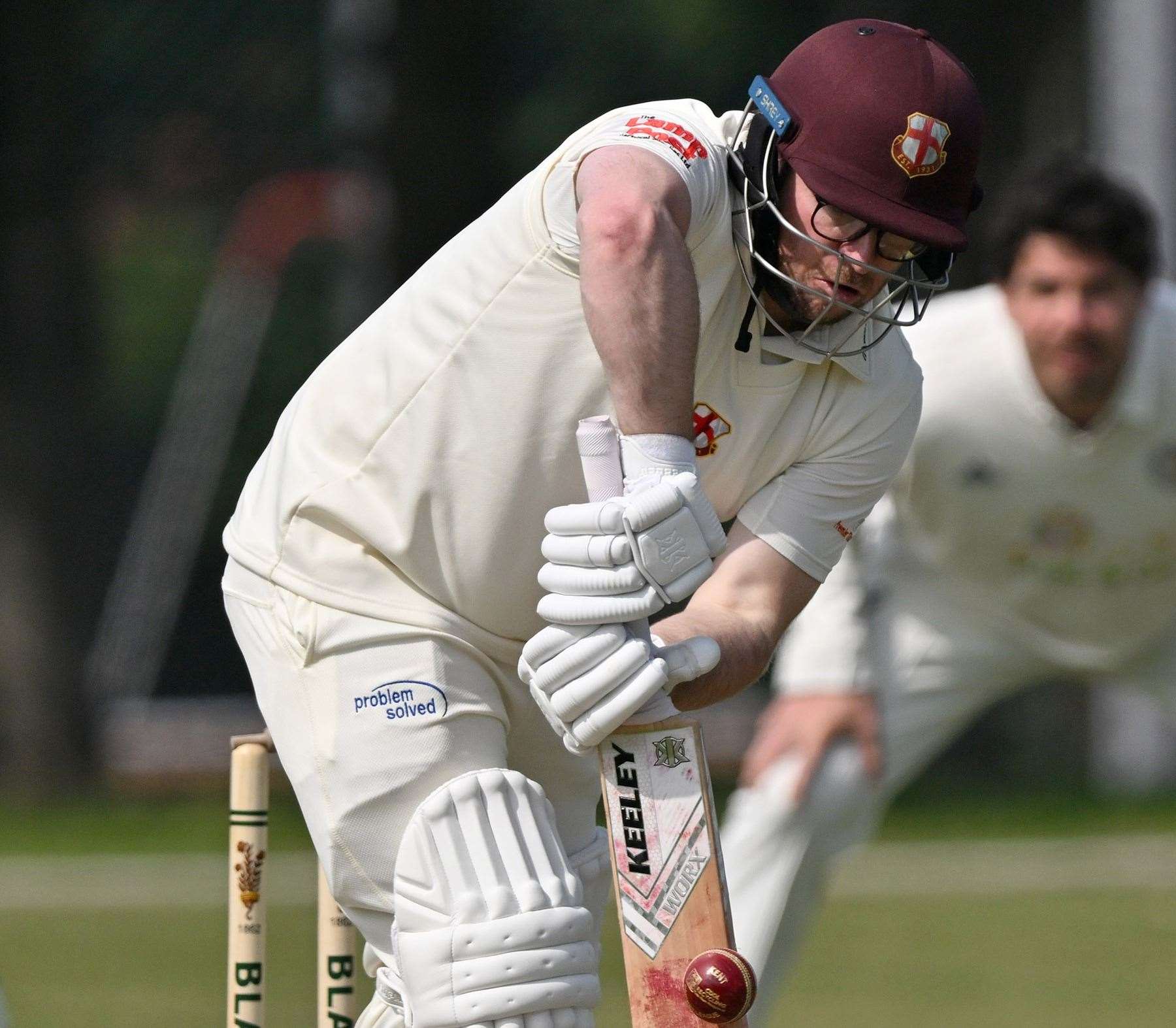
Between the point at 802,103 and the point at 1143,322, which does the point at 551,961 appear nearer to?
the point at 802,103

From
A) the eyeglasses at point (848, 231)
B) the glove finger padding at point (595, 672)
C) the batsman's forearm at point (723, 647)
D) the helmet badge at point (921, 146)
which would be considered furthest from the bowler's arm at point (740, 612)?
the helmet badge at point (921, 146)

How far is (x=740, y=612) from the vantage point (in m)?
3.10

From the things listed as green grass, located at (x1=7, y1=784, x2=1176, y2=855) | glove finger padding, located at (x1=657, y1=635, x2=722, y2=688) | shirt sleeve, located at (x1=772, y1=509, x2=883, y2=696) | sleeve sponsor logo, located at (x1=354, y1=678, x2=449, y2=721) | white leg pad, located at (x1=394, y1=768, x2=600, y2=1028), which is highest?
glove finger padding, located at (x1=657, y1=635, x2=722, y2=688)

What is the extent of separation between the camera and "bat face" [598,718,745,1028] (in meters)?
2.75

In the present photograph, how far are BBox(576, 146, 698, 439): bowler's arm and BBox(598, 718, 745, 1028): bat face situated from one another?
0.42 m

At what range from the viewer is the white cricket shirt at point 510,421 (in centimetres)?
290

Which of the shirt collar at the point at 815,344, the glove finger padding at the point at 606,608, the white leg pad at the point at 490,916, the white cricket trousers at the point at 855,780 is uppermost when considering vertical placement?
the shirt collar at the point at 815,344

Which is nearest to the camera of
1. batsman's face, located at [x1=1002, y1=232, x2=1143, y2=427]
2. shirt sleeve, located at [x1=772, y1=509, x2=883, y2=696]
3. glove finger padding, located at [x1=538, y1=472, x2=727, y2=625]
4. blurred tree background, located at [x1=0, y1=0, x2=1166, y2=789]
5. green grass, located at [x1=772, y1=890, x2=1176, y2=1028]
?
glove finger padding, located at [x1=538, y1=472, x2=727, y2=625]

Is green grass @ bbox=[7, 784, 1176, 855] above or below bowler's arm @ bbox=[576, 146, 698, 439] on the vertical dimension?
below

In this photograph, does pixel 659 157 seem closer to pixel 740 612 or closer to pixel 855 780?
pixel 740 612

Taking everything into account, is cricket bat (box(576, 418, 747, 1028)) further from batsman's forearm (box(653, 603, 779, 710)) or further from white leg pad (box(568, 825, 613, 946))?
white leg pad (box(568, 825, 613, 946))

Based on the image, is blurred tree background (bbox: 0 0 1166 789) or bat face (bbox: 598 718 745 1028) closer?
bat face (bbox: 598 718 745 1028)

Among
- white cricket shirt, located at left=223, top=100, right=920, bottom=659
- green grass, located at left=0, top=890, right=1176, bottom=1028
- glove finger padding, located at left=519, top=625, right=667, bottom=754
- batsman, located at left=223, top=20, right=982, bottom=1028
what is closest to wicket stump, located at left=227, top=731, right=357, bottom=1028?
batsman, located at left=223, top=20, right=982, bottom=1028

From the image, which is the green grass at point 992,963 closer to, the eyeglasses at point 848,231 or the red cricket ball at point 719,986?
the red cricket ball at point 719,986
